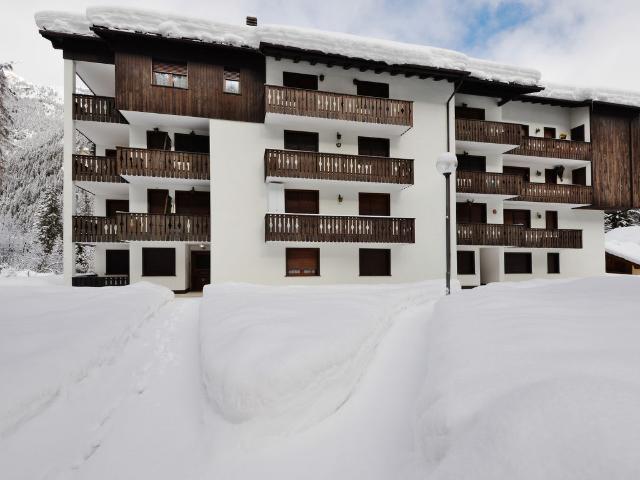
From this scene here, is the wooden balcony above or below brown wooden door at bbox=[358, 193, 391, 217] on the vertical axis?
below

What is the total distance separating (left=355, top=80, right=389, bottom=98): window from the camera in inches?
643

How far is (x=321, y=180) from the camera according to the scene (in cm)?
1472

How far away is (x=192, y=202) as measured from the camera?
1559 centimetres

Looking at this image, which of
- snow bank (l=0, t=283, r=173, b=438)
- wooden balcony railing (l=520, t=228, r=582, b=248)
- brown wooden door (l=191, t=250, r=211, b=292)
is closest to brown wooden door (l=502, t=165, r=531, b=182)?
wooden balcony railing (l=520, t=228, r=582, b=248)

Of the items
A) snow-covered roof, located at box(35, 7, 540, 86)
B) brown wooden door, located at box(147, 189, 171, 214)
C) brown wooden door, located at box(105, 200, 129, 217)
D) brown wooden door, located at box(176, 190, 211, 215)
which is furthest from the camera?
brown wooden door, located at box(105, 200, 129, 217)

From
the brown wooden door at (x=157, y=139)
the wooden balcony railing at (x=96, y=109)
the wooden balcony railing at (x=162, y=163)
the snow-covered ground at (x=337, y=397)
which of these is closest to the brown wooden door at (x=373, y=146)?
the wooden balcony railing at (x=162, y=163)

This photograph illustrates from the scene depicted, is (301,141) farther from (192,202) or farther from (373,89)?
(192,202)

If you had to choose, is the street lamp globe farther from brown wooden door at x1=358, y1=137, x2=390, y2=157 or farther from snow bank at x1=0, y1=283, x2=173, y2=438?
snow bank at x1=0, y1=283, x2=173, y2=438

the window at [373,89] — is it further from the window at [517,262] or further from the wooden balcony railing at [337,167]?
the window at [517,262]

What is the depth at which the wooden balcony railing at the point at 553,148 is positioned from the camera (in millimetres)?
19203

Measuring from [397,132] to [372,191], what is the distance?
331 cm

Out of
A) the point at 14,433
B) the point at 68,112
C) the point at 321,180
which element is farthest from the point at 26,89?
the point at 14,433

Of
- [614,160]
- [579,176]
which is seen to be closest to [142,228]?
[579,176]

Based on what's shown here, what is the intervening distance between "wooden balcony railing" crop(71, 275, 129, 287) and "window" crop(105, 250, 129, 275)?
1602mm
